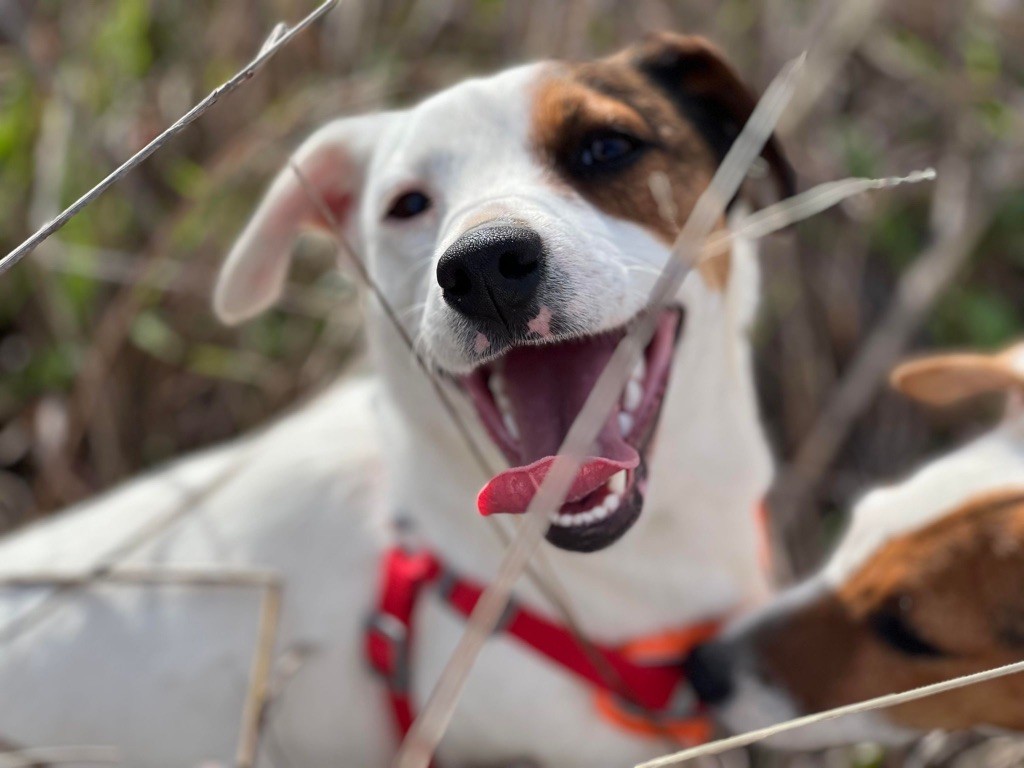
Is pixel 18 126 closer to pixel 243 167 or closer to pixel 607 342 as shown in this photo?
pixel 243 167

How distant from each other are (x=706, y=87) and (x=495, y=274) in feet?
2.39

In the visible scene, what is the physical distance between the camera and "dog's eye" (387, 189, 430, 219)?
5.79 feet

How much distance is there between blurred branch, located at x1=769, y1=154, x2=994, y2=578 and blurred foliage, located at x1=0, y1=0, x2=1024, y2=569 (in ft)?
0.30

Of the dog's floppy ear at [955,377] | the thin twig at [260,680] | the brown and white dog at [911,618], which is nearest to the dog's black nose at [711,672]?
the brown and white dog at [911,618]

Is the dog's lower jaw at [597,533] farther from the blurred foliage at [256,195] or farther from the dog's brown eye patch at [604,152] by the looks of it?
the blurred foliage at [256,195]

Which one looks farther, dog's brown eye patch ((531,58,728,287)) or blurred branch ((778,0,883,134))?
blurred branch ((778,0,883,134))

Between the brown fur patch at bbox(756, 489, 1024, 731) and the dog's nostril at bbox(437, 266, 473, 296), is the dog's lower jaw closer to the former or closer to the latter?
the dog's nostril at bbox(437, 266, 473, 296)

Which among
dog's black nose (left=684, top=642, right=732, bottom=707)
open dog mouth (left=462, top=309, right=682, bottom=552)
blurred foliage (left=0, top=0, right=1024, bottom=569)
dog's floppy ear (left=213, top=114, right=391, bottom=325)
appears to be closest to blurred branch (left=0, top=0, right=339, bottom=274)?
dog's floppy ear (left=213, top=114, right=391, bottom=325)

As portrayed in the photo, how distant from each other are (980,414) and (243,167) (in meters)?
2.34

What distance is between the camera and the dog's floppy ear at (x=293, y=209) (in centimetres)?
192

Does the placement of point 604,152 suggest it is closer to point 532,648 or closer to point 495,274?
point 495,274

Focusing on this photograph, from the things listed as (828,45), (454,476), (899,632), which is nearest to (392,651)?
(454,476)

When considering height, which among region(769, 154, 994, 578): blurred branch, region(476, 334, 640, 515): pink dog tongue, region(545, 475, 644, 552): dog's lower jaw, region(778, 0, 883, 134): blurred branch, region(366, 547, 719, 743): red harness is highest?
region(476, 334, 640, 515): pink dog tongue

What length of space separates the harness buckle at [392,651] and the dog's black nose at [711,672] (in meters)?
0.56
